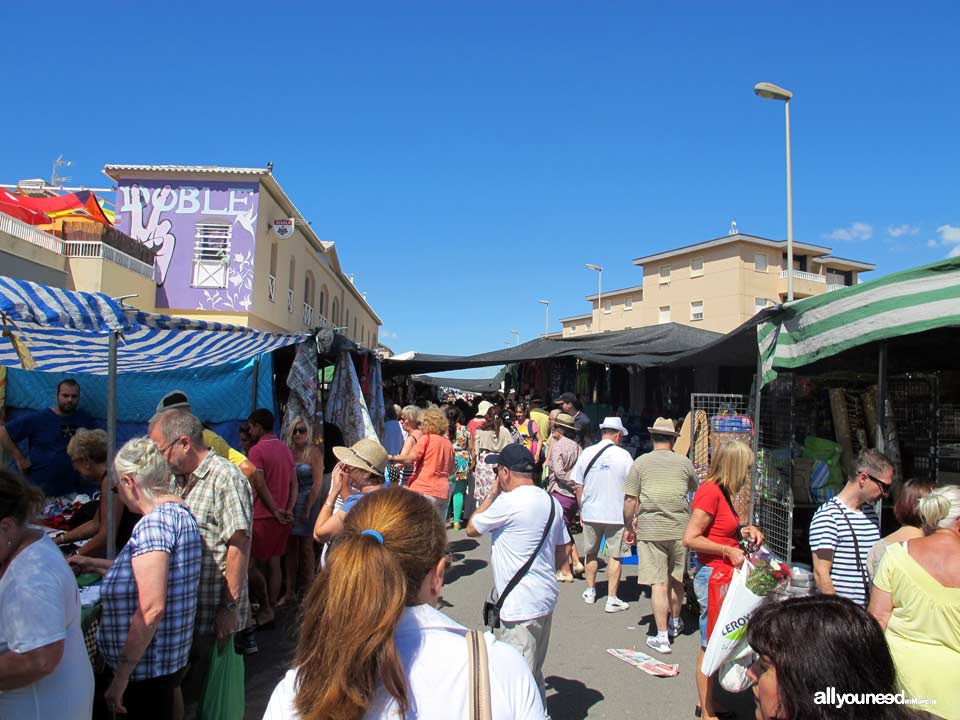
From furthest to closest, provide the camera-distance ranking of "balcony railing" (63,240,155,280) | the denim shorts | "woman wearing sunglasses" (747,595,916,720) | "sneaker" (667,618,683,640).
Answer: "balcony railing" (63,240,155,280) → "sneaker" (667,618,683,640) → the denim shorts → "woman wearing sunglasses" (747,595,916,720)

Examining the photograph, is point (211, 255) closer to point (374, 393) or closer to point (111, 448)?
point (374, 393)

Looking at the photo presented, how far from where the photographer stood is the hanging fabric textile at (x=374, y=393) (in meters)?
9.43

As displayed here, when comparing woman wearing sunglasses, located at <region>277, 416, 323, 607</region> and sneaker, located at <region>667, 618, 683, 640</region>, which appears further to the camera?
woman wearing sunglasses, located at <region>277, 416, 323, 607</region>

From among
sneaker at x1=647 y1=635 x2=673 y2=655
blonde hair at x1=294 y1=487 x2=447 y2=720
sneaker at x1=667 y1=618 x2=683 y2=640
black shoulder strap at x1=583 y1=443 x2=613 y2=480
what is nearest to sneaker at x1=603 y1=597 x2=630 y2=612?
sneaker at x1=667 y1=618 x2=683 y2=640

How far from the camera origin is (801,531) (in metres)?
5.64

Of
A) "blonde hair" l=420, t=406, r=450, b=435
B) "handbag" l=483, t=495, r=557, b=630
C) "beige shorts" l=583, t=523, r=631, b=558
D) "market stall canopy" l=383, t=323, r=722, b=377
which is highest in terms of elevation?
"market stall canopy" l=383, t=323, r=722, b=377

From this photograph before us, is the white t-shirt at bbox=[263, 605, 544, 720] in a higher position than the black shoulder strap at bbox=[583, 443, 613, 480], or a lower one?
lower

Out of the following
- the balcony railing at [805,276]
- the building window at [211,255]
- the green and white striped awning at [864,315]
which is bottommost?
the green and white striped awning at [864,315]

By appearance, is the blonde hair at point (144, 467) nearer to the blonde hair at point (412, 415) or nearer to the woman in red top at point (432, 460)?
the woman in red top at point (432, 460)

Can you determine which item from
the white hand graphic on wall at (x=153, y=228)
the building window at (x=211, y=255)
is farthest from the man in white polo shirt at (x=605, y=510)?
the white hand graphic on wall at (x=153, y=228)

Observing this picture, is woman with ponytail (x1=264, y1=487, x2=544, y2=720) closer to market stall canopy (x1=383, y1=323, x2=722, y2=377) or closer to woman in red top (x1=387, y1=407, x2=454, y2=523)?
woman in red top (x1=387, y1=407, x2=454, y2=523)

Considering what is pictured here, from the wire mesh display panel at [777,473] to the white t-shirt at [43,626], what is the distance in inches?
185

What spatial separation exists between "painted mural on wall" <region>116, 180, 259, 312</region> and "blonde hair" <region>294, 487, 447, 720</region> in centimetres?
1977

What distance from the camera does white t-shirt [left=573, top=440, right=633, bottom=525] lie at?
19.9ft
